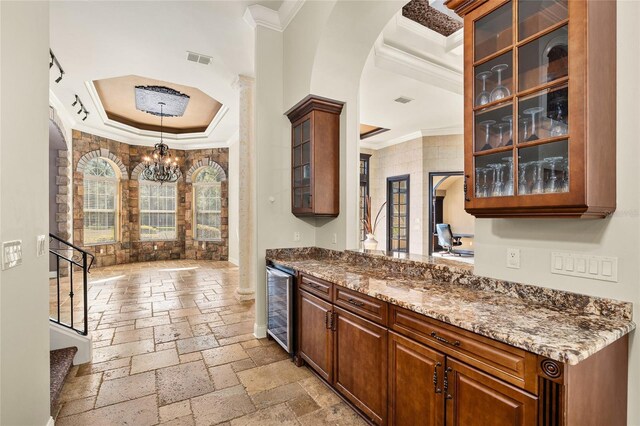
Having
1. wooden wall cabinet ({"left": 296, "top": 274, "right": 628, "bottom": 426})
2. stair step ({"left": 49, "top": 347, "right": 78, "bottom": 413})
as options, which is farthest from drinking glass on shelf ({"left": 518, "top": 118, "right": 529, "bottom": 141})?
stair step ({"left": 49, "top": 347, "right": 78, "bottom": 413})

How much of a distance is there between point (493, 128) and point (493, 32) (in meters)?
0.51

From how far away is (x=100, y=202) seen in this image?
829 cm

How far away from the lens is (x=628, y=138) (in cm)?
142

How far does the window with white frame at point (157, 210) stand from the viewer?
9.12m

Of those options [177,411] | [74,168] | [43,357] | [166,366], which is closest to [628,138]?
[177,411]

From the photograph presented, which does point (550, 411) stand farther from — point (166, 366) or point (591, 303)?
point (166, 366)

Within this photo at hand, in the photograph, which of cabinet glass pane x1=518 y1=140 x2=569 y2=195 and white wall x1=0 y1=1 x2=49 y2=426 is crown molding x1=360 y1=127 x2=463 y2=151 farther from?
white wall x1=0 y1=1 x2=49 y2=426

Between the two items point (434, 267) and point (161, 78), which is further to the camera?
point (161, 78)

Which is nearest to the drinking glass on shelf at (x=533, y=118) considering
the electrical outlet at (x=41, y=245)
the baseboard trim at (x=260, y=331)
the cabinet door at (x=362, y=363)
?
the cabinet door at (x=362, y=363)

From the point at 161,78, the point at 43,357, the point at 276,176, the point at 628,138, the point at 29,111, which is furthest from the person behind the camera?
the point at 161,78

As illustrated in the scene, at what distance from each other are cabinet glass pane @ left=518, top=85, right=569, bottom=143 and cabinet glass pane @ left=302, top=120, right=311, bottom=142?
6.80 ft

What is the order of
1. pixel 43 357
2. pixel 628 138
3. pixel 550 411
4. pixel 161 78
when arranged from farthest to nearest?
1. pixel 161 78
2. pixel 43 357
3. pixel 628 138
4. pixel 550 411

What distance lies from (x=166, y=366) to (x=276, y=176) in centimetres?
219

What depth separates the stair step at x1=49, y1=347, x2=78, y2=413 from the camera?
2.26 m
